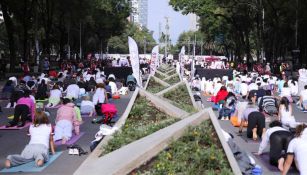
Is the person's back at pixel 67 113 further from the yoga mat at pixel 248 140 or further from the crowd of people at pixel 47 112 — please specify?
the yoga mat at pixel 248 140

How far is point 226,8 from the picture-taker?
55.7 metres

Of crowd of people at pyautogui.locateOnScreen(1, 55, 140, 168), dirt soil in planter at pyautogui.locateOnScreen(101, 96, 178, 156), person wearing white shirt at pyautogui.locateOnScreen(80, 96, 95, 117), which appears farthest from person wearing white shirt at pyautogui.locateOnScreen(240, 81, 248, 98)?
dirt soil in planter at pyautogui.locateOnScreen(101, 96, 178, 156)

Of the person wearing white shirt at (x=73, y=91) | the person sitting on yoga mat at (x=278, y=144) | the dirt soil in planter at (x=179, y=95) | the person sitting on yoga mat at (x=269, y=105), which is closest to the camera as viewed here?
the person sitting on yoga mat at (x=278, y=144)

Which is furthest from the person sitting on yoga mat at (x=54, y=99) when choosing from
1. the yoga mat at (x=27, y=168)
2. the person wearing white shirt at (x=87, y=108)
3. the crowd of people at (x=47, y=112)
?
the yoga mat at (x=27, y=168)

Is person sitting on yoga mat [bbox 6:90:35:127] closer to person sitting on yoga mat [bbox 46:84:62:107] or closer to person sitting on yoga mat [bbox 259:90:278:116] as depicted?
person sitting on yoga mat [bbox 46:84:62:107]

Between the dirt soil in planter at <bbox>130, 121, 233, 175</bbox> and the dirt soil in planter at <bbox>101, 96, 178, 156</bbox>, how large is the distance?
5.18ft

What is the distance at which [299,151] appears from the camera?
9742 mm

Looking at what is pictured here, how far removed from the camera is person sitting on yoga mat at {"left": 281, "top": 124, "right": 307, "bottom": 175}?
959 cm

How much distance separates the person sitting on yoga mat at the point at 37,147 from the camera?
38.5 feet

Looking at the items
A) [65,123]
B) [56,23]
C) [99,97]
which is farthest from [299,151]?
[56,23]

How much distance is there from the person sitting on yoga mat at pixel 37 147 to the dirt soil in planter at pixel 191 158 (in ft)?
17.2

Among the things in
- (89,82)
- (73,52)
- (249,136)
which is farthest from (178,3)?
(249,136)

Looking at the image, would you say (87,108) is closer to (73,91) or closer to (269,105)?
(73,91)

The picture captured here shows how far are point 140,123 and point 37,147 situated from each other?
2401 mm
